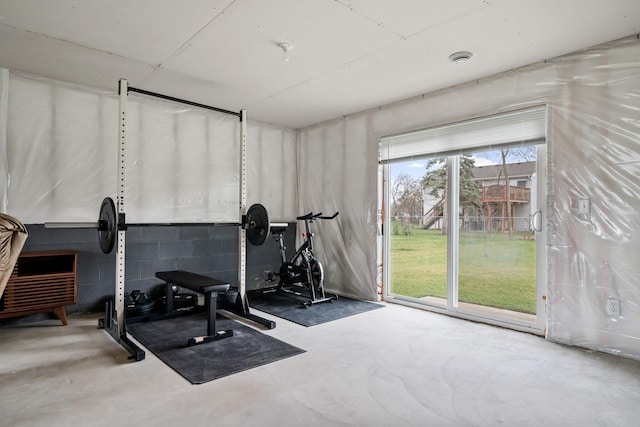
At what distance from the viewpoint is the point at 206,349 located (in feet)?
9.20

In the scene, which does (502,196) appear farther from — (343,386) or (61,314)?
(61,314)

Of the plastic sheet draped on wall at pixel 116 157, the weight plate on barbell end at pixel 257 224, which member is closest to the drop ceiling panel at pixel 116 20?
the plastic sheet draped on wall at pixel 116 157

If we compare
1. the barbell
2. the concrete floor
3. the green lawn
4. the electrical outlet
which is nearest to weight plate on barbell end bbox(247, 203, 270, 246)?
the barbell

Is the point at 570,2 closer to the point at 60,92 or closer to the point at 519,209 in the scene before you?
the point at 519,209

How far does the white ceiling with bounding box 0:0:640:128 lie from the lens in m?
2.32

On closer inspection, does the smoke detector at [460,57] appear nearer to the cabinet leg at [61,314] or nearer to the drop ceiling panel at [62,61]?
the drop ceiling panel at [62,61]

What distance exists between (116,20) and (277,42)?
3.70ft

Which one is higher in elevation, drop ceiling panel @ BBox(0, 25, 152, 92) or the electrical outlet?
drop ceiling panel @ BBox(0, 25, 152, 92)

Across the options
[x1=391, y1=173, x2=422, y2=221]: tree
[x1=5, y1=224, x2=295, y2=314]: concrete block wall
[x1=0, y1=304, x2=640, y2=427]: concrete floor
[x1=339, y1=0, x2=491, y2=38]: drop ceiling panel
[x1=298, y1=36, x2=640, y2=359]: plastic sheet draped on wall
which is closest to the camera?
[x1=0, y1=304, x2=640, y2=427]: concrete floor

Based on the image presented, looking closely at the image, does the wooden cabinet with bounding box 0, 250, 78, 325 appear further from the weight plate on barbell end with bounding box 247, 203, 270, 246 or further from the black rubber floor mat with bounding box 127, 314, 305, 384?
the weight plate on barbell end with bounding box 247, 203, 270, 246

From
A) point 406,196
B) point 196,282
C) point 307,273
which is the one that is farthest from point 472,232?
point 196,282

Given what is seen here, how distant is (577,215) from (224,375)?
9.67ft

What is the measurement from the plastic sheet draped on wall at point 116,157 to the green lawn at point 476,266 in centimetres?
206

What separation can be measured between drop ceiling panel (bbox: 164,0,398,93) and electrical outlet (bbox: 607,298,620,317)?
2577 millimetres
